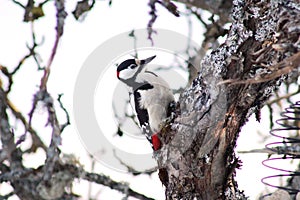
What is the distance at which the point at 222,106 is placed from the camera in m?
2.10

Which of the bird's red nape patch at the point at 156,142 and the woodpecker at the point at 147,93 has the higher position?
the woodpecker at the point at 147,93

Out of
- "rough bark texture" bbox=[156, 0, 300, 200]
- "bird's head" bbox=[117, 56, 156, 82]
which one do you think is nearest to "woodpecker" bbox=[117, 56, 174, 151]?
"bird's head" bbox=[117, 56, 156, 82]

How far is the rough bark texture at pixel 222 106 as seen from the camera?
2.05 metres

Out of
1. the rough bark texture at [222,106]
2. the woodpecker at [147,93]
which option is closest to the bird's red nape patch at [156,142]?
the woodpecker at [147,93]

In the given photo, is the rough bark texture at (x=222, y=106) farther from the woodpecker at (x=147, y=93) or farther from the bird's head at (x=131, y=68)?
the bird's head at (x=131, y=68)

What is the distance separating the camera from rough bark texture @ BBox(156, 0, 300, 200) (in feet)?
6.74

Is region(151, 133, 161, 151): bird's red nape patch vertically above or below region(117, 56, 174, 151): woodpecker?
below

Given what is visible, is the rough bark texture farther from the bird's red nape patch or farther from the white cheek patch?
the white cheek patch

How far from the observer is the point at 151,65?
10.3 ft

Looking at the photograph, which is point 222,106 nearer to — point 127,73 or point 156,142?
point 156,142

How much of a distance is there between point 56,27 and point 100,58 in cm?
78

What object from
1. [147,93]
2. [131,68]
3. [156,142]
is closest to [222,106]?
[156,142]

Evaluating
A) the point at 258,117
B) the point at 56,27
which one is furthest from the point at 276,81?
the point at 56,27

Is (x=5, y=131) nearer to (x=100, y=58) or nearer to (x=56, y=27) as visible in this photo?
(x=100, y=58)
